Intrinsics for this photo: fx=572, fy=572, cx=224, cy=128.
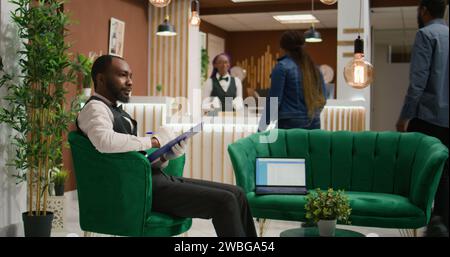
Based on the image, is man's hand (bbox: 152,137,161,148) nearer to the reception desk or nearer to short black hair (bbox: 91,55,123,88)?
short black hair (bbox: 91,55,123,88)

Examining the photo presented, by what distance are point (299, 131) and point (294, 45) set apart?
26.3 inches

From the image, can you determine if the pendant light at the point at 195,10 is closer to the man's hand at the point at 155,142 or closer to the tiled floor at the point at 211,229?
the tiled floor at the point at 211,229

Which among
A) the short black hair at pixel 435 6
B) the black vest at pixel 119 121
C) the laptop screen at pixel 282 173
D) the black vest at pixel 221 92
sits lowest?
the laptop screen at pixel 282 173

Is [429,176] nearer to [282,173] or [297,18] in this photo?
[282,173]

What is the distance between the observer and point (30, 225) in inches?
166

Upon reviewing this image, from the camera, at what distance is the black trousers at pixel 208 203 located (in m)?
3.03

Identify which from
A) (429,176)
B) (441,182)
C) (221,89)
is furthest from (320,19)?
(429,176)

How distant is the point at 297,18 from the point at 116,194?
29.8ft

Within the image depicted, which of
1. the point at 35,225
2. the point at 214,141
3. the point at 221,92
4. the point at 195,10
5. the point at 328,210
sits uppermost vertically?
the point at 195,10

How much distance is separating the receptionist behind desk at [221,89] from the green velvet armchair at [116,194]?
132 inches

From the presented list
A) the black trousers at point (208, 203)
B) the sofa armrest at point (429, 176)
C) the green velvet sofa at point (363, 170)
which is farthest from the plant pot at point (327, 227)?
the sofa armrest at point (429, 176)

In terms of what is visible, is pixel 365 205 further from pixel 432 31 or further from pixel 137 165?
pixel 137 165

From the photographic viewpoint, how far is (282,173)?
4.10 metres
